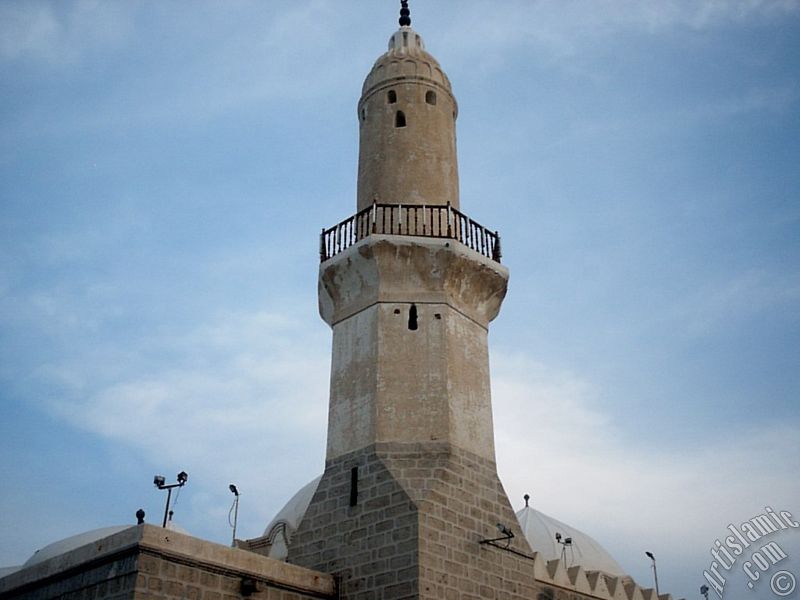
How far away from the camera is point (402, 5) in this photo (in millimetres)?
17094

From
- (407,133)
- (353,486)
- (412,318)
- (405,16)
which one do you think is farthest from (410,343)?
(405,16)

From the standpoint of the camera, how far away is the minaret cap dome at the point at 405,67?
15.1m

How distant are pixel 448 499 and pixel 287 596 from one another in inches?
90.5

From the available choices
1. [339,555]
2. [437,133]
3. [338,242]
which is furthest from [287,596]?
[437,133]

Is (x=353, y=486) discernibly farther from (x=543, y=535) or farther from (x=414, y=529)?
(x=543, y=535)

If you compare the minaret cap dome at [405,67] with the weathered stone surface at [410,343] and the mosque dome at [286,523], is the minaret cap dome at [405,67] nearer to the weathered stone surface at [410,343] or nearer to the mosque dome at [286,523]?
the weathered stone surface at [410,343]

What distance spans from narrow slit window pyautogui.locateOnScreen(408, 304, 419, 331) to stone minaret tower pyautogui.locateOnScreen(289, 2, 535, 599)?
0.02 meters

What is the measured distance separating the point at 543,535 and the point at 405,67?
428 inches

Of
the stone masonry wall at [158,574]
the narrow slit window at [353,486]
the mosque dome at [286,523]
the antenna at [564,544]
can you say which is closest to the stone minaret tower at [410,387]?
the narrow slit window at [353,486]

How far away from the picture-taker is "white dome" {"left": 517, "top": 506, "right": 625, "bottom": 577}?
1969 centimetres

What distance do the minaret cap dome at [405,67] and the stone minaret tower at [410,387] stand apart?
0.28 metres

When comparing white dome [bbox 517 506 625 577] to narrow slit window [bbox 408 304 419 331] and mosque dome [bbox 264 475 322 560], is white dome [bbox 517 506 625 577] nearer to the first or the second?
mosque dome [bbox 264 475 322 560]

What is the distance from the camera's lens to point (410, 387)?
40.1ft

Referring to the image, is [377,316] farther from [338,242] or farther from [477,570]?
[477,570]
